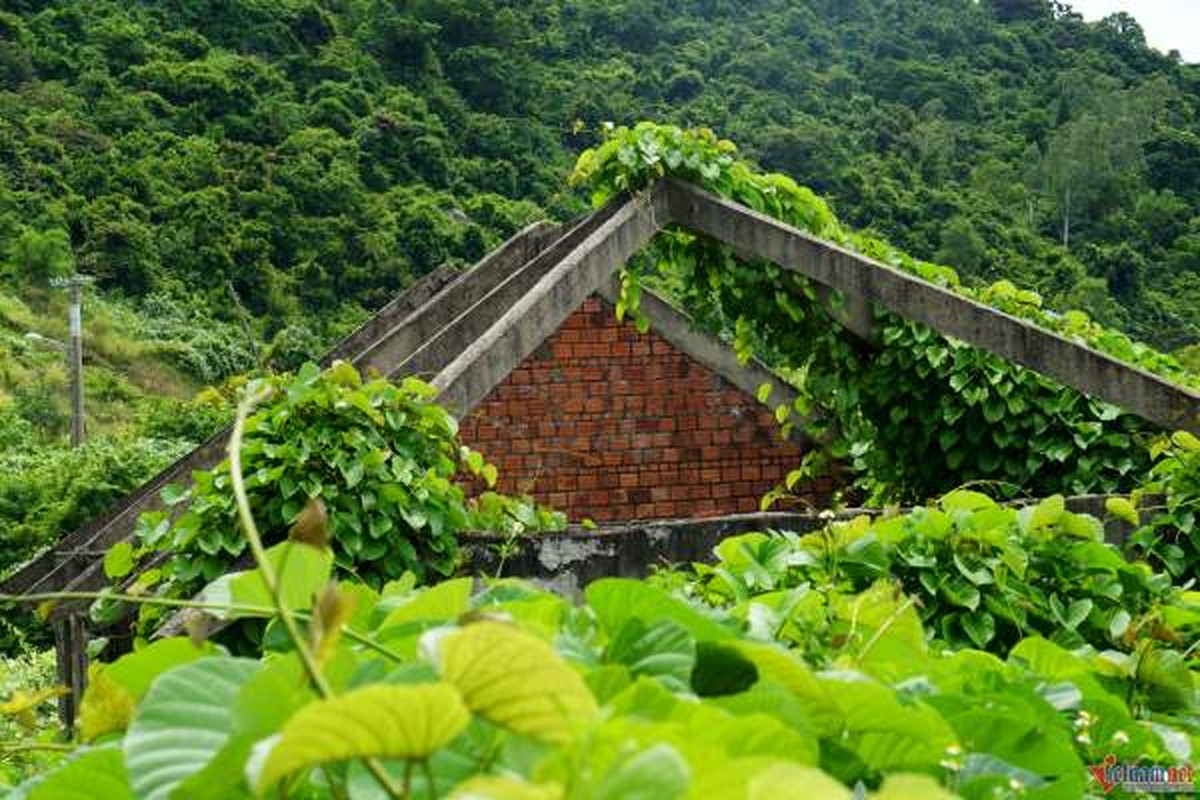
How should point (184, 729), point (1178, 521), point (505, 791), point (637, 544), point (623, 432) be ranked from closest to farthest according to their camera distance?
1. point (505, 791)
2. point (184, 729)
3. point (637, 544)
4. point (1178, 521)
5. point (623, 432)

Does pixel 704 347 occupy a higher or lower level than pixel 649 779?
higher

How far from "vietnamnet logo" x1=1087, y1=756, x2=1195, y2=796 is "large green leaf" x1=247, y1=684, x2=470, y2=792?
0.83 meters

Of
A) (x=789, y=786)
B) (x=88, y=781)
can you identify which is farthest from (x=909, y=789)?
(x=88, y=781)

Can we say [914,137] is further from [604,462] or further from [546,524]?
[546,524]

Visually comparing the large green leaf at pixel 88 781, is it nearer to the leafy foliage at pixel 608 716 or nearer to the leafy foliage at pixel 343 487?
the leafy foliage at pixel 608 716

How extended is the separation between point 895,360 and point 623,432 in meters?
1.96

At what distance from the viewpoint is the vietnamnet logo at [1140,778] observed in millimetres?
1454

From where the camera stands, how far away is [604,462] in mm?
8234

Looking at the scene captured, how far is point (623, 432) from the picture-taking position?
8.30 metres

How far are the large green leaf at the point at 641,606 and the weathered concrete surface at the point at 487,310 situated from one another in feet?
12.7

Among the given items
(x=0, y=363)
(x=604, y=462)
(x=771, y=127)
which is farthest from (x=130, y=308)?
(x=604, y=462)

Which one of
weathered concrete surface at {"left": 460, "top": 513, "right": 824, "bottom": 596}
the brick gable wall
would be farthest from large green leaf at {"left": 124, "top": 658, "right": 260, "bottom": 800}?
the brick gable wall

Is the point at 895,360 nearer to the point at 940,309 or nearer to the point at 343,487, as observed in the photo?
the point at 940,309

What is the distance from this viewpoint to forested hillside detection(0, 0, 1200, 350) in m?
36.8
